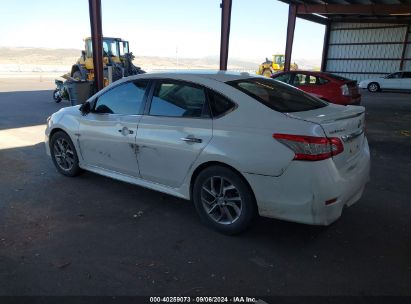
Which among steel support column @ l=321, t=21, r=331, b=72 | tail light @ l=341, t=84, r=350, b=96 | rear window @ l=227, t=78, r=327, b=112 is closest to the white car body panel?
steel support column @ l=321, t=21, r=331, b=72

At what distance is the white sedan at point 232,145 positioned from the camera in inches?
121

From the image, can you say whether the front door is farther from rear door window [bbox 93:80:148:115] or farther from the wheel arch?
the wheel arch

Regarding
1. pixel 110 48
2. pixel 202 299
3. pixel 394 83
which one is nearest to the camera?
pixel 202 299

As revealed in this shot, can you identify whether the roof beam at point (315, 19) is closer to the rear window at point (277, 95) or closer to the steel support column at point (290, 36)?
the steel support column at point (290, 36)

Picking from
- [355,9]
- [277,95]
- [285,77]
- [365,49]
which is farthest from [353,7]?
[277,95]

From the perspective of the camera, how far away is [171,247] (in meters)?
3.39

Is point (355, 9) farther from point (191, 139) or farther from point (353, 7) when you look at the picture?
point (191, 139)

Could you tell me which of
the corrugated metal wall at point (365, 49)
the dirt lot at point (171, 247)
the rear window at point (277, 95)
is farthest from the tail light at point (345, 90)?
the corrugated metal wall at point (365, 49)

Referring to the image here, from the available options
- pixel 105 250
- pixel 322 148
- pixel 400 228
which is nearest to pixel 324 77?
pixel 400 228

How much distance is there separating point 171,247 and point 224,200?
2.21 feet

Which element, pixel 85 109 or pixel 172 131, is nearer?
pixel 172 131

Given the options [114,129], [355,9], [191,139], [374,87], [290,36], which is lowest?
[374,87]

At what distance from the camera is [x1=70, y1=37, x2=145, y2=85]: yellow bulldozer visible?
17.8m

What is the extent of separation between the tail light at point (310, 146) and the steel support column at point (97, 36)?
924cm
